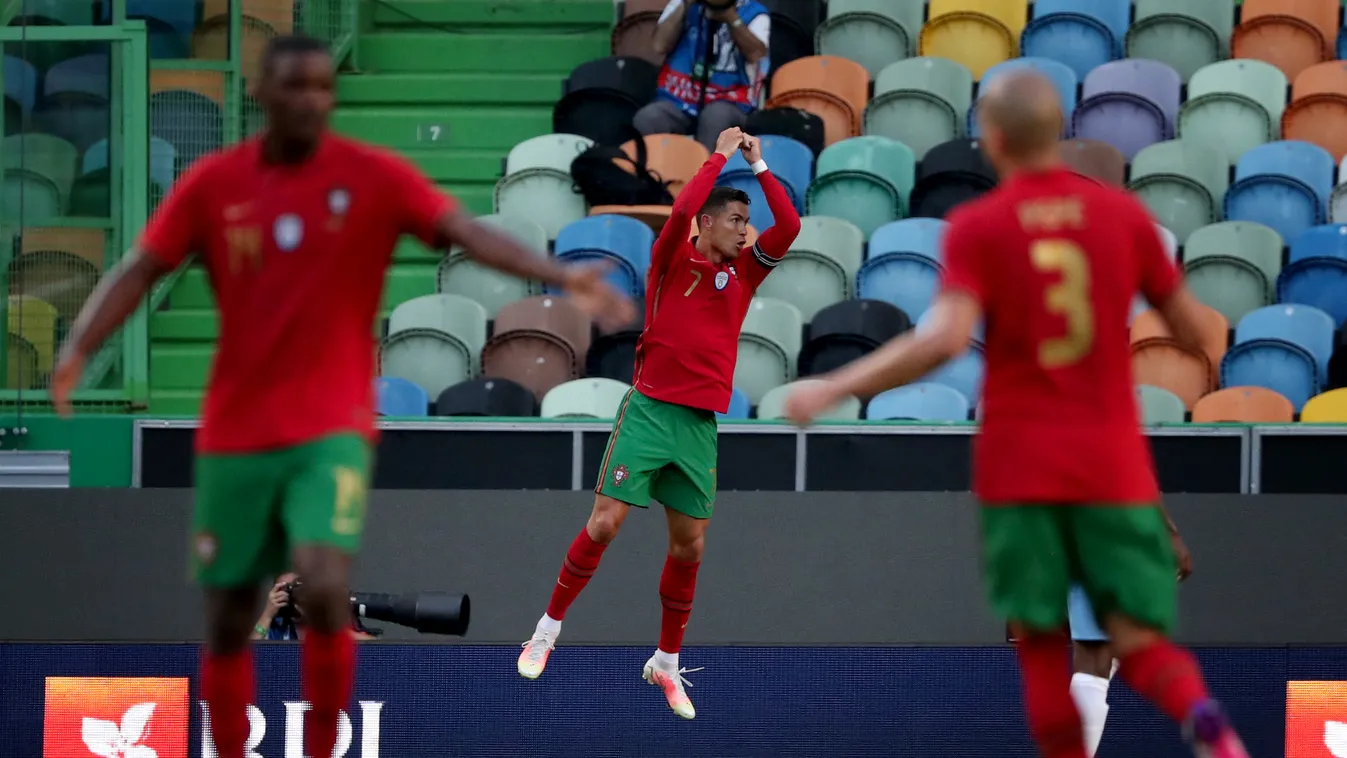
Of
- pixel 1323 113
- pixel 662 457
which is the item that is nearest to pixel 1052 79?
pixel 1323 113

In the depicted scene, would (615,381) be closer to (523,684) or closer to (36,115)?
(523,684)

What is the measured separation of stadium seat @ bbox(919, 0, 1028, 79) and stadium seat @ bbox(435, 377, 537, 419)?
472 cm

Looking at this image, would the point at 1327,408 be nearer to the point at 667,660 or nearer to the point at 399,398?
the point at 667,660

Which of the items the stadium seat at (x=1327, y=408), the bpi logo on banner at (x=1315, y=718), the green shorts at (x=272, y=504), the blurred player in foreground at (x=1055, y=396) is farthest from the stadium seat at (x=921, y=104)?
the green shorts at (x=272, y=504)

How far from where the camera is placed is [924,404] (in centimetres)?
897

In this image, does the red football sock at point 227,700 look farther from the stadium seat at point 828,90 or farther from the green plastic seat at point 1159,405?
the stadium seat at point 828,90

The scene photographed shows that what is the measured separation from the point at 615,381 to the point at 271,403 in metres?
4.80

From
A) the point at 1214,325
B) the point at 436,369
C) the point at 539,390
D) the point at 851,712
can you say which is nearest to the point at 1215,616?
the point at 851,712

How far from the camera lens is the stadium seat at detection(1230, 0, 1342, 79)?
12.2 meters

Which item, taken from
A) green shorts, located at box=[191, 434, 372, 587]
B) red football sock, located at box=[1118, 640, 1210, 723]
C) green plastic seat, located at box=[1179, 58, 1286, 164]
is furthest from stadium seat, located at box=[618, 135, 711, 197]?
red football sock, located at box=[1118, 640, 1210, 723]

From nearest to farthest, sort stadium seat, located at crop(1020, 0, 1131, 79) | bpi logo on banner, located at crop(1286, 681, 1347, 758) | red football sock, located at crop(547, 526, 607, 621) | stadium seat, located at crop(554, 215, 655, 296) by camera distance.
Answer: red football sock, located at crop(547, 526, 607, 621) → bpi logo on banner, located at crop(1286, 681, 1347, 758) → stadium seat, located at crop(554, 215, 655, 296) → stadium seat, located at crop(1020, 0, 1131, 79)

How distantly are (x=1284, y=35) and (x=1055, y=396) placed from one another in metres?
9.31

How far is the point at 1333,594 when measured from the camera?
755cm

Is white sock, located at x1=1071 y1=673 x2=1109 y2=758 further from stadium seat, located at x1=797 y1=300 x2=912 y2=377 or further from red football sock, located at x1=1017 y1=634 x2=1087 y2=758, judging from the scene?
stadium seat, located at x1=797 y1=300 x2=912 y2=377
